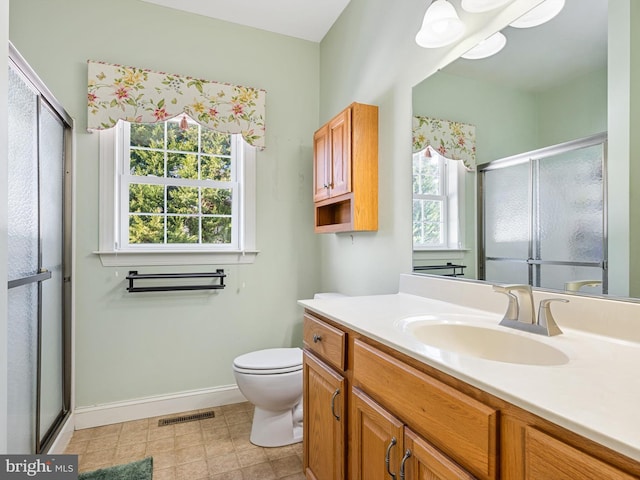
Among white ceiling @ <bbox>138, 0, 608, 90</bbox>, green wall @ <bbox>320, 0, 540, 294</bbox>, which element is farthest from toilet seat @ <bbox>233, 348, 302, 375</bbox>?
white ceiling @ <bbox>138, 0, 608, 90</bbox>

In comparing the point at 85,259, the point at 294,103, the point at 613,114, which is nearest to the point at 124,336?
the point at 85,259

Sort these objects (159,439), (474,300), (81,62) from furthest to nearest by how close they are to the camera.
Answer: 1. (81,62)
2. (159,439)
3. (474,300)

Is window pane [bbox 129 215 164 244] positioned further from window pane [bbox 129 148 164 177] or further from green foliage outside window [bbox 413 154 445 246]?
green foliage outside window [bbox 413 154 445 246]

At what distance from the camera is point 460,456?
29.8 inches

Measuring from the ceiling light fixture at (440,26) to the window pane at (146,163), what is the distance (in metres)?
1.83

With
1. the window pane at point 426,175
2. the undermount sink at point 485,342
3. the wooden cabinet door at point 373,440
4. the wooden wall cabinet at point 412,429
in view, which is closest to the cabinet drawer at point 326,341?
the wooden wall cabinet at point 412,429

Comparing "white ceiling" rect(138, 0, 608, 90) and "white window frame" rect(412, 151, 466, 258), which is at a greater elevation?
"white ceiling" rect(138, 0, 608, 90)

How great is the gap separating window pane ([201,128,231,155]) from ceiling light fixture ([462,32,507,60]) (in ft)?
5.59

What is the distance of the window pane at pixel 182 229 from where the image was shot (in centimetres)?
245

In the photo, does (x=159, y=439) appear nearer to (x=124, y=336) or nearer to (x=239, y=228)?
(x=124, y=336)

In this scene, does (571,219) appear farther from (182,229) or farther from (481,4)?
(182,229)

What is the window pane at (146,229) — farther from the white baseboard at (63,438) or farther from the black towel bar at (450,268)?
the black towel bar at (450,268)

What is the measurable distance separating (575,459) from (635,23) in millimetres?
1137

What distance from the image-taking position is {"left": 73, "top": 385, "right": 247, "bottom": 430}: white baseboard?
218 cm
